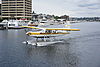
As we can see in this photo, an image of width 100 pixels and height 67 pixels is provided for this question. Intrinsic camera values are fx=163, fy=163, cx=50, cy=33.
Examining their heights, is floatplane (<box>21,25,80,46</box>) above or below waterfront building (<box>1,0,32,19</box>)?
below

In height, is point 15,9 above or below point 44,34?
above

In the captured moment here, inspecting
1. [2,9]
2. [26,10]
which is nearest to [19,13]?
[26,10]

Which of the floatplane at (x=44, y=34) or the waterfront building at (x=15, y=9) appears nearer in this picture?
the floatplane at (x=44, y=34)

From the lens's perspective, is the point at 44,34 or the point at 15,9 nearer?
the point at 44,34

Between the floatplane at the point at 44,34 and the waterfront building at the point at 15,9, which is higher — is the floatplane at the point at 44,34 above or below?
below

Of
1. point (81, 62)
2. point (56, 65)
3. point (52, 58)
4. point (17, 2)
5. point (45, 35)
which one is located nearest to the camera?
point (56, 65)

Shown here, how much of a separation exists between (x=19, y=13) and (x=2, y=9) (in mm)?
14816

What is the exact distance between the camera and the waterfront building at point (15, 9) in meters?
129

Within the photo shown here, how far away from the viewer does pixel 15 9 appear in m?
131

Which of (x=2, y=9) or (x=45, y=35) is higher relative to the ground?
(x=2, y=9)

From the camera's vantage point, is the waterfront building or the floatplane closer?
the floatplane

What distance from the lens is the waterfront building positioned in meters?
129

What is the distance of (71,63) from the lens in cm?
1792

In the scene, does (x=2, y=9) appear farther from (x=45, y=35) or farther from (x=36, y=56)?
(x=36, y=56)
